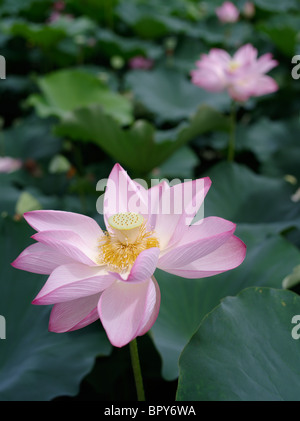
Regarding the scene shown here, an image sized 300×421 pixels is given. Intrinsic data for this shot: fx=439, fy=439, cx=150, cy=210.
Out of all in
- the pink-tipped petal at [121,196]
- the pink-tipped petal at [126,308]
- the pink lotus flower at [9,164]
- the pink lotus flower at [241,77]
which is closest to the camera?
the pink-tipped petal at [126,308]

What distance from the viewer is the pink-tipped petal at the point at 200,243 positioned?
1.60 feet

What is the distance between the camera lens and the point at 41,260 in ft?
1.70

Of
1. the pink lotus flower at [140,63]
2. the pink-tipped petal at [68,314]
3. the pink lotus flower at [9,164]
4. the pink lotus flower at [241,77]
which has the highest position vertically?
the pink-tipped petal at [68,314]

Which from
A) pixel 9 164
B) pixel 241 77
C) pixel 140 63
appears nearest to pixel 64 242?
pixel 241 77

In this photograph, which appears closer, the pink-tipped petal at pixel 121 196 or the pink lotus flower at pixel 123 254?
the pink lotus flower at pixel 123 254

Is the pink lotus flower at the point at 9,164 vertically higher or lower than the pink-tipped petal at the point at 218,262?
lower

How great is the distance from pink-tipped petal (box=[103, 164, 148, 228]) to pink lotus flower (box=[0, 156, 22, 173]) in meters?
1.10

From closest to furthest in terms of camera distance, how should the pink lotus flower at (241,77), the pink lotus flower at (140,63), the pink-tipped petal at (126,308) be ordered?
the pink-tipped petal at (126,308)
the pink lotus flower at (241,77)
the pink lotus flower at (140,63)

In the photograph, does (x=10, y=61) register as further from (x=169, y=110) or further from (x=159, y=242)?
(x=159, y=242)

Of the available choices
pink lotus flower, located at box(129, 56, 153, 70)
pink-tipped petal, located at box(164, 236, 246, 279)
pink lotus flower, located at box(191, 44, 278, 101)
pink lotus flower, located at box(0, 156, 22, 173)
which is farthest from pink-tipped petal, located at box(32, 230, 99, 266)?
pink lotus flower, located at box(129, 56, 153, 70)

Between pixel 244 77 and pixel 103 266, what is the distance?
1.02 metres

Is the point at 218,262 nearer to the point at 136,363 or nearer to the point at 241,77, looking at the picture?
the point at 136,363

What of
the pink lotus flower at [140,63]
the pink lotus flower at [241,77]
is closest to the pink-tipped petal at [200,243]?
the pink lotus flower at [241,77]

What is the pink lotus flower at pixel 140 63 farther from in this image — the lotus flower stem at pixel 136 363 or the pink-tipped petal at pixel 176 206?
the lotus flower stem at pixel 136 363
